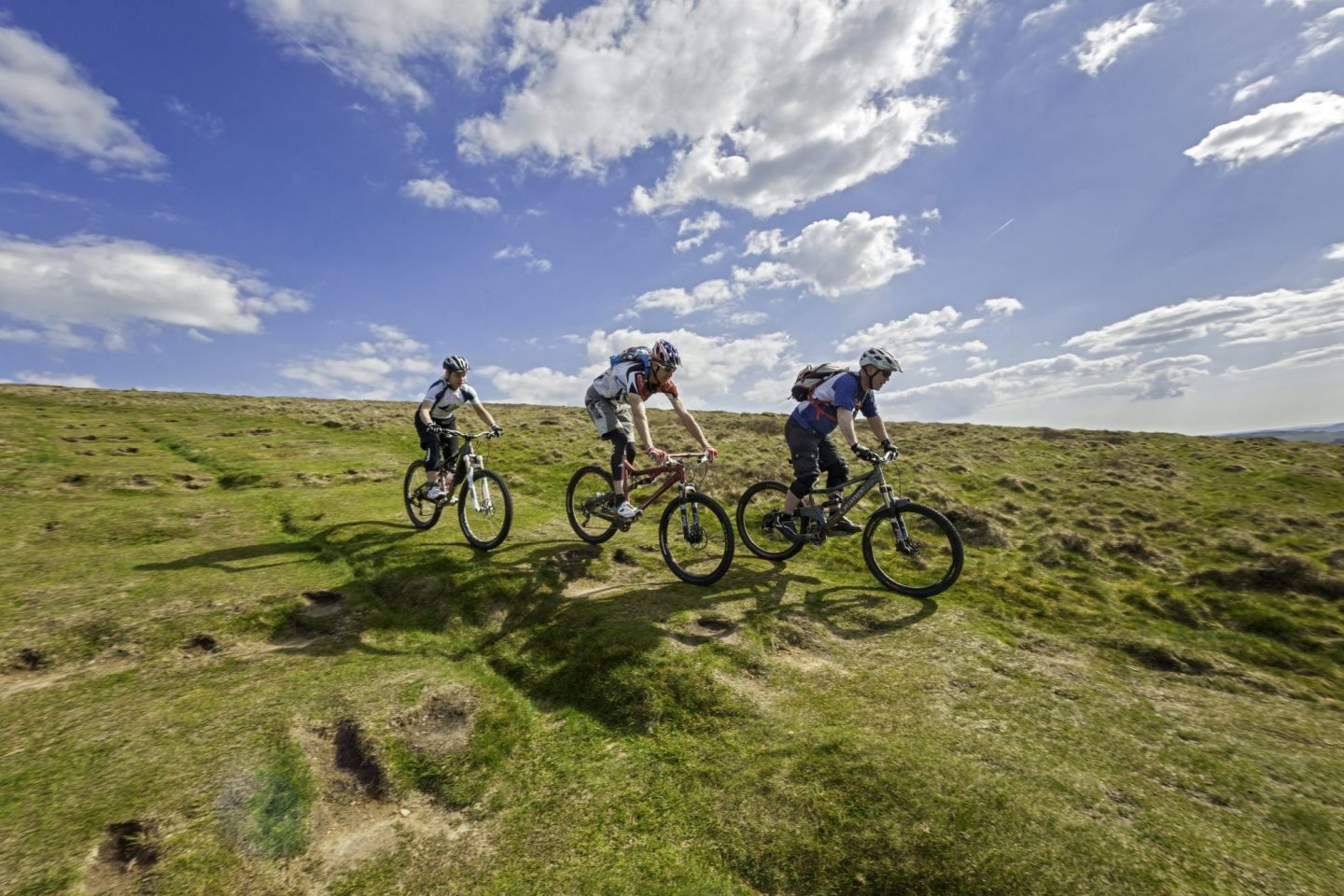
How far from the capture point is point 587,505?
11.6 meters

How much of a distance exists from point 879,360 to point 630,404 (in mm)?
4728

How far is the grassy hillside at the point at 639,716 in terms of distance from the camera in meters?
4.37

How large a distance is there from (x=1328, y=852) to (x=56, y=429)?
4094cm

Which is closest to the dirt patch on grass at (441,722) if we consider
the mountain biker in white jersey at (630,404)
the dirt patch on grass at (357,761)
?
the dirt patch on grass at (357,761)

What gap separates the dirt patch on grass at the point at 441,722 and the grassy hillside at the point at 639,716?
4 centimetres

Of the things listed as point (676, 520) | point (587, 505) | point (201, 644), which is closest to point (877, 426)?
point (676, 520)

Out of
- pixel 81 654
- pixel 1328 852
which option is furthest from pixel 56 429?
pixel 1328 852

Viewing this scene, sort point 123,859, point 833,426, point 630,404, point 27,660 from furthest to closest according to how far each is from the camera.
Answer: point 833,426
point 630,404
point 27,660
point 123,859

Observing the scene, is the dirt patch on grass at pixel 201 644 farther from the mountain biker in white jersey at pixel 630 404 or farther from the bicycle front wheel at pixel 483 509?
the mountain biker in white jersey at pixel 630 404

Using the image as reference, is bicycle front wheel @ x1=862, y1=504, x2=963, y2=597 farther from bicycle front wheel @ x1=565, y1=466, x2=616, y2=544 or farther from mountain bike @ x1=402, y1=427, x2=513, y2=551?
mountain bike @ x1=402, y1=427, x2=513, y2=551

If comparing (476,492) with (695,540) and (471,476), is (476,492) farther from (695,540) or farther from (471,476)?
(695,540)

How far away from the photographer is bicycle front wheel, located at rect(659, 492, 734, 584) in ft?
31.3

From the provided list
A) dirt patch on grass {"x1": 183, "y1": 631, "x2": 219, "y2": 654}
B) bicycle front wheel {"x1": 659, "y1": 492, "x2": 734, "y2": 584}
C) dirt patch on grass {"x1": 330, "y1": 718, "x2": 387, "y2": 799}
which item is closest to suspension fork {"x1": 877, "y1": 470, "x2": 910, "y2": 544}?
bicycle front wheel {"x1": 659, "y1": 492, "x2": 734, "y2": 584}

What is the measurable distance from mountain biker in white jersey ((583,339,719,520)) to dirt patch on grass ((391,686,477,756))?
4648mm
